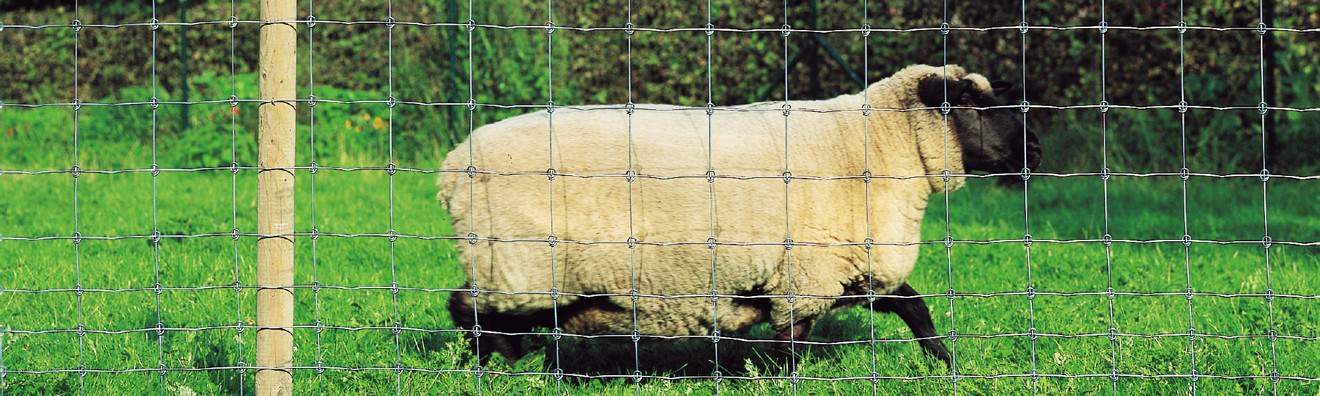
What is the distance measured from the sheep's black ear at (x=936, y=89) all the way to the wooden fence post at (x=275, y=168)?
227 cm

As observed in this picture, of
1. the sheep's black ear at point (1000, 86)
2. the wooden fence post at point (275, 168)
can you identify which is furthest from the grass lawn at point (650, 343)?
the sheep's black ear at point (1000, 86)

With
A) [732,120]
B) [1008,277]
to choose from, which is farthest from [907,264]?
[1008,277]

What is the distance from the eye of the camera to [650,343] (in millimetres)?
5297

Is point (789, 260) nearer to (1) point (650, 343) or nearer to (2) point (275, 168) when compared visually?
(1) point (650, 343)

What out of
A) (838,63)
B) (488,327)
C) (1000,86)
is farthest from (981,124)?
(838,63)

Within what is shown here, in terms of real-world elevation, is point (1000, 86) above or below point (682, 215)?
above

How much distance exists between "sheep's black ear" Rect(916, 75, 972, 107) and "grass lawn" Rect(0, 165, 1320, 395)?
27.8 inches

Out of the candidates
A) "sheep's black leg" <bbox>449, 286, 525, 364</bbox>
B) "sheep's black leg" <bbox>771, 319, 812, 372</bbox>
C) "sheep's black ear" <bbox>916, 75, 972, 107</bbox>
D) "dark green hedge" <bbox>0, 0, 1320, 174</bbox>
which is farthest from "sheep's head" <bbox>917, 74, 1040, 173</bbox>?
"dark green hedge" <bbox>0, 0, 1320, 174</bbox>

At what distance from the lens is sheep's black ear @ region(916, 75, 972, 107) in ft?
15.6

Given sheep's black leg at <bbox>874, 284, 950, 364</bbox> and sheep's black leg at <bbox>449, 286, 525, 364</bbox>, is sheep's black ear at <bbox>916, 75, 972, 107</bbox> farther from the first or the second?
sheep's black leg at <bbox>449, 286, 525, 364</bbox>

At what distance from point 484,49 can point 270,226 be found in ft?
20.4

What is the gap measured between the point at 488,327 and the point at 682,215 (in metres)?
0.84

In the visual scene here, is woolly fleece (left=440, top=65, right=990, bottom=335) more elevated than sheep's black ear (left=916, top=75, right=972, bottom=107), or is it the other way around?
sheep's black ear (left=916, top=75, right=972, bottom=107)

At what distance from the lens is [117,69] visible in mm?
12211
